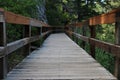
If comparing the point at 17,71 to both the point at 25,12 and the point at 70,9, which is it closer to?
the point at 25,12

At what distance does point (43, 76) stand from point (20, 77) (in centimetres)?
33

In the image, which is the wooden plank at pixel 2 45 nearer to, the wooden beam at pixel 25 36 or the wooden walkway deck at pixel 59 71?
the wooden walkway deck at pixel 59 71

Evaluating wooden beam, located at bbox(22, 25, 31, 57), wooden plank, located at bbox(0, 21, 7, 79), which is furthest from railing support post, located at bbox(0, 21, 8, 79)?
wooden beam, located at bbox(22, 25, 31, 57)

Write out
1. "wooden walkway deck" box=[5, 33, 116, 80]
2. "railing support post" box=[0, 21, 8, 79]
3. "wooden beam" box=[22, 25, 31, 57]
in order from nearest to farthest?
1. "railing support post" box=[0, 21, 8, 79]
2. "wooden walkway deck" box=[5, 33, 116, 80]
3. "wooden beam" box=[22, 25, 31, 57]

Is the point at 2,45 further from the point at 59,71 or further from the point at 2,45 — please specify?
the point at 59,71

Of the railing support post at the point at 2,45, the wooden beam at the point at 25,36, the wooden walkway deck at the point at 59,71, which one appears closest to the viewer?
the railing support post at the point at 2,45

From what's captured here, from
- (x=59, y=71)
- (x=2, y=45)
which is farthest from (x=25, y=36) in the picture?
(x=2, y=45)

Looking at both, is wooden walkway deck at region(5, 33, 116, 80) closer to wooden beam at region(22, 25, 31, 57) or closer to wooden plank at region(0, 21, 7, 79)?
wooden plank at region(0, 21, 7, 79)

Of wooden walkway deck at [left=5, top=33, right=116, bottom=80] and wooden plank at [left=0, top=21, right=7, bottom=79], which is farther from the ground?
wooden plank at [left=0, top=21, right=7, bottom=79]

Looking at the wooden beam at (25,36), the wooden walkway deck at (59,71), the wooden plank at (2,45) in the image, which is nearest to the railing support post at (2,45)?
the wooden plank at (2,45)

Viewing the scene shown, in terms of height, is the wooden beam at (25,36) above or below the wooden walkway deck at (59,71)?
above

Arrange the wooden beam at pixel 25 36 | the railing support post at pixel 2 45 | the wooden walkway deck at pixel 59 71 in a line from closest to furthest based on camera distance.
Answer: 1. the railing support post at pixel 2 45
2. the wooden walkway deck at pixel 59 71
3. the wooden beam at pixel 25 36

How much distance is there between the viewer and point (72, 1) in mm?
41562

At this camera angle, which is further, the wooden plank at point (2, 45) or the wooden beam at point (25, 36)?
the wooden beam at point (25, 36)
